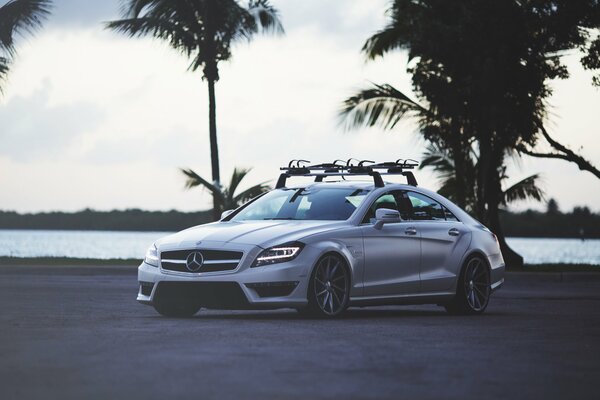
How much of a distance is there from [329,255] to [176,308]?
1785mm

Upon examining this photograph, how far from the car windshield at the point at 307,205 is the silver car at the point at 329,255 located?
1 cm

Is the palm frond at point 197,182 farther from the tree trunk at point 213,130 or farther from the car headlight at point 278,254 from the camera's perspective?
the car headlight at point 278,254

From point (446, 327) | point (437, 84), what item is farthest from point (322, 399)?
point (437, 84)

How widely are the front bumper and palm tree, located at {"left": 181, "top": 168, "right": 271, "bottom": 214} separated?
18.8 meters

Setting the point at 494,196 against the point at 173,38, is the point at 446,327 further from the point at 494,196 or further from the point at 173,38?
the point at 173,38

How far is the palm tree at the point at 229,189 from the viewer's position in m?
32.4

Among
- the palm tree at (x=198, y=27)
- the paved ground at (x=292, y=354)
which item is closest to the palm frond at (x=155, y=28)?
the palm tree at (x=198, y=27)

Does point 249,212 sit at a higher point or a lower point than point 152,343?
higher

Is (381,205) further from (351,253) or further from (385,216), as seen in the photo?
(351,253)

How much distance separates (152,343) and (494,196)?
78.5ft

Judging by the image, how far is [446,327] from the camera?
12.9 m

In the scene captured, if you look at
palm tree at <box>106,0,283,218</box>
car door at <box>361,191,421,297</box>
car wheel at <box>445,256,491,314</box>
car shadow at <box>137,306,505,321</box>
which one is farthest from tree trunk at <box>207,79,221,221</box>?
car door at <box>361,191,421,297</box>

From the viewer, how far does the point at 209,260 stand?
13398mm

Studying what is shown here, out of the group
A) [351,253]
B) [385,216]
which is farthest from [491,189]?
[351,253]
